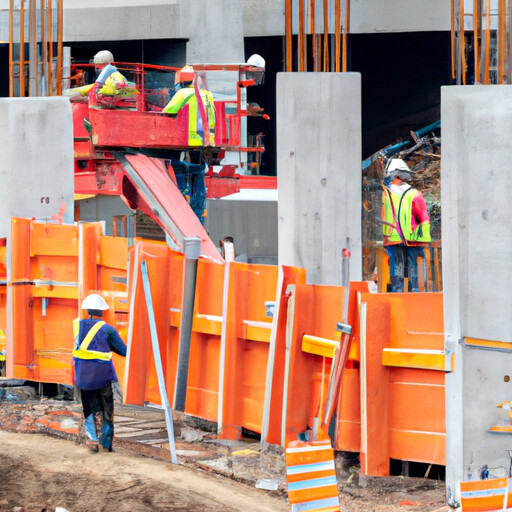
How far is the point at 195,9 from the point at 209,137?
9.88 metres

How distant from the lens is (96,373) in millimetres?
11906

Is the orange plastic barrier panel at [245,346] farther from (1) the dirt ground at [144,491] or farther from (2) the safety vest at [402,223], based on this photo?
(2) the safety vest at [402,223]

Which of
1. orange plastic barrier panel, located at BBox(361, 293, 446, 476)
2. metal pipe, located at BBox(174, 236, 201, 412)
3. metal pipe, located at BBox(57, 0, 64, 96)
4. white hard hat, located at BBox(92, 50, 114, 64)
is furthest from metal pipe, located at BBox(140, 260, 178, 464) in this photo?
white hard hat, located at BBox(92, 50, 114, 64)

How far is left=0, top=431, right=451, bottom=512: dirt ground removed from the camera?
9.93 metres

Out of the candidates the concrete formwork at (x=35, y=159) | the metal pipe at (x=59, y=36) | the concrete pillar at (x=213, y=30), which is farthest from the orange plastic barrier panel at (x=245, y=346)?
the concrete pillar at (x=213, y=30)

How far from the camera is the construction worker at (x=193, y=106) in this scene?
720 inches

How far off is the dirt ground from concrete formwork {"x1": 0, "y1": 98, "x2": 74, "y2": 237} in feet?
13.6

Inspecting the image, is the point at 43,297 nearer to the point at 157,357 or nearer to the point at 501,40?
the point at 157,357

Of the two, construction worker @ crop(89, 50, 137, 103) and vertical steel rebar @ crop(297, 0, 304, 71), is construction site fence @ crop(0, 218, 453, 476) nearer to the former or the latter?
vertical steel rebar @ crop(297, 0, 304, 71)

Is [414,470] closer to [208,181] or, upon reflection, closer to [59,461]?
[59,461]

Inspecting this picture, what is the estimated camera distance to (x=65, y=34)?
29.1 metres

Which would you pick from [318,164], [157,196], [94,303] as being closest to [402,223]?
[157,196]

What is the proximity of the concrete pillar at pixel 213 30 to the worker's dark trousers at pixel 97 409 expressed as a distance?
16482mm

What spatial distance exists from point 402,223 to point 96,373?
211 inches
